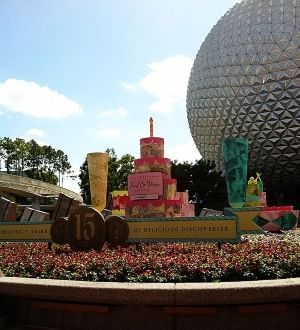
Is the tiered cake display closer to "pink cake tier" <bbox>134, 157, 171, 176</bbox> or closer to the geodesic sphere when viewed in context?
"pink cake tier" <bbox>134, 157, 171, 176</bbox>

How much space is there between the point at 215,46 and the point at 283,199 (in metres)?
14.2

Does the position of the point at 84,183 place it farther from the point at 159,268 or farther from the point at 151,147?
the point at 159,268

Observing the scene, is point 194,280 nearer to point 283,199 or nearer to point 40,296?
point 40,296

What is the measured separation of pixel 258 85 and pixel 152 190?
2018cm

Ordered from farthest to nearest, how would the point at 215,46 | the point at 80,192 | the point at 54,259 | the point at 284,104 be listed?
the point at 80,192, the point at 215,46, the point at 284,104, the point at 54,259

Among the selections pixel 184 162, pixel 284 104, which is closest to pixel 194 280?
pixel 284 104

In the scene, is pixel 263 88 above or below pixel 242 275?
A: above

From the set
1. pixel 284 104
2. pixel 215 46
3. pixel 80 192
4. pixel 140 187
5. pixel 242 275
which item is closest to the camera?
pixel 242 275

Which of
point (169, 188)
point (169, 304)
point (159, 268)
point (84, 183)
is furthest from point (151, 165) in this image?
point (84, 183)

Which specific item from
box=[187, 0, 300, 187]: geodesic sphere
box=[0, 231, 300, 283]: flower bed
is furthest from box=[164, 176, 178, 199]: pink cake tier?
box=[187, 0, 300, 187]: geodesic sphere

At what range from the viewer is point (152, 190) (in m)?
19.4

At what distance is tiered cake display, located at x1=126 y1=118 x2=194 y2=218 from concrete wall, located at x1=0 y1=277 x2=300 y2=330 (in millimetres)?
13067

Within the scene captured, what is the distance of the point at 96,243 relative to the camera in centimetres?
935

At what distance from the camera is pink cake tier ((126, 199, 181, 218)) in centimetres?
1925
